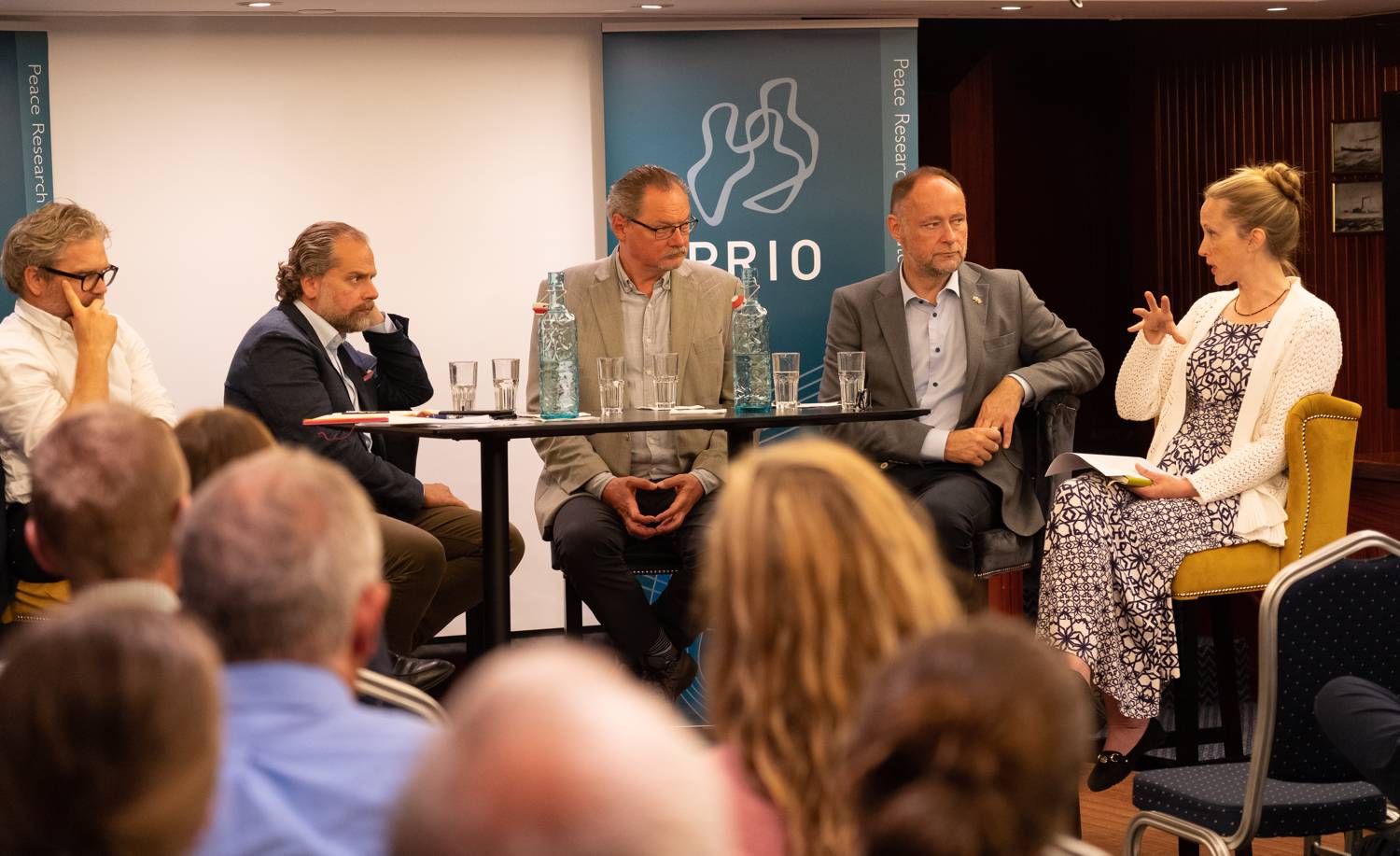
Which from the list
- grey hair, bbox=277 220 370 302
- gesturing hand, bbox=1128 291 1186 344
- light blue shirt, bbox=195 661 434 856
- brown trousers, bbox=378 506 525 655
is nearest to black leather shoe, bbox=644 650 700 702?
brown trousers, bbox=378 506 525 655

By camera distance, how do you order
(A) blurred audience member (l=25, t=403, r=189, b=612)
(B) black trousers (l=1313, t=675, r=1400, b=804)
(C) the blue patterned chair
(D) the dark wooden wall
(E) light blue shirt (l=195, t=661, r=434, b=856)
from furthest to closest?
(D) the dark wooden wall, (C) the blue patterned chair, (B) black trousers (l=1313, t=675, r=1400, b=804), (A) blurred audience member (l=25, t=403, r=189, b=612), (E) light blue shirt (l=195, t=661, r=434, b=856)

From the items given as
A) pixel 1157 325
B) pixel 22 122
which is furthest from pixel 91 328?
pixel 1157 325

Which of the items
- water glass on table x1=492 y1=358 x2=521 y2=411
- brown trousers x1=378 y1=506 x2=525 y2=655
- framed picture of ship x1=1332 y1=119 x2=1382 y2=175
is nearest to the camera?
water glass on table x1=492 y1=358 x2=521 y2=411

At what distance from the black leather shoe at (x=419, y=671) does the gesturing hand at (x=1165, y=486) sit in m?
2.00

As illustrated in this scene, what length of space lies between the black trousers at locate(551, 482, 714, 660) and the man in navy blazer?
295 mm

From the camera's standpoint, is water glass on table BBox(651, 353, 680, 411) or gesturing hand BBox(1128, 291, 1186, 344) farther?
gesturing hand BBox(1128, 291, 1186, 344)

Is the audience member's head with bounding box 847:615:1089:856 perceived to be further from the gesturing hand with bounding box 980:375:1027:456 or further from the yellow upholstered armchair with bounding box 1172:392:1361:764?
the gesturing hand with bounding box 980:375:1027:456

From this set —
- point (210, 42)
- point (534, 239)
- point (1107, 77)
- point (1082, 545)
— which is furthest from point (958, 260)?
point (1107, 77)

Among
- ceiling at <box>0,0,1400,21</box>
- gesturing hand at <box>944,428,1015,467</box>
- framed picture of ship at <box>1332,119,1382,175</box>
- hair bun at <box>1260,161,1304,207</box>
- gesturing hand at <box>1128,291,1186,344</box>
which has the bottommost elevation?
gesturing hand at <box>944,428,1015,467</box>

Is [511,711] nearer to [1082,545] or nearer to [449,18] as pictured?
[1082,545]

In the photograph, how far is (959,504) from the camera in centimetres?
413

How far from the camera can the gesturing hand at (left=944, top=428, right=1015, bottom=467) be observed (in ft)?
13.7

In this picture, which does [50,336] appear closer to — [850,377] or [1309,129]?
[850,377]

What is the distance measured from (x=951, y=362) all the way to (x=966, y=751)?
3639mm
